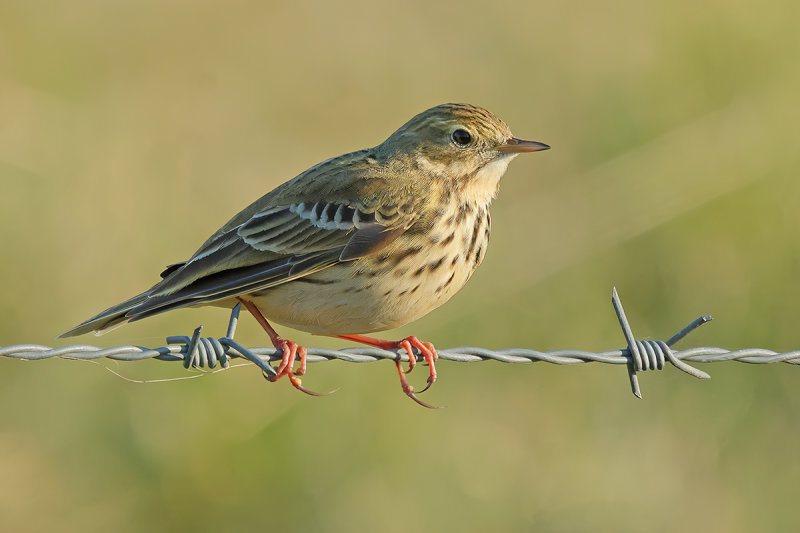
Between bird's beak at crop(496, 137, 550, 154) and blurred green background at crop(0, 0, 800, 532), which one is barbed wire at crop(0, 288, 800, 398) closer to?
bird's beak at crop(496, 137, 550, 154)

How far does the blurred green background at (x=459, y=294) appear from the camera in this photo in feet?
25.1

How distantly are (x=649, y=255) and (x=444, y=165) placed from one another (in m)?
4.28

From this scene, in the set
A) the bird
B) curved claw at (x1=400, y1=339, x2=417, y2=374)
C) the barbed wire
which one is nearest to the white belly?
the bird

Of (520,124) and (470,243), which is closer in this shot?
(470,243)

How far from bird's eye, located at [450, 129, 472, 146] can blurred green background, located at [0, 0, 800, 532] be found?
2465 millimetres

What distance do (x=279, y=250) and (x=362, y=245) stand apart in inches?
20.5

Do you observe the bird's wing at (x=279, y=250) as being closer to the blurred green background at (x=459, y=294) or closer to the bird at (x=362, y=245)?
the bird at (x=362, y=245)

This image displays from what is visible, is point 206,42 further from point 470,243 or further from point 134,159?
point 470,243

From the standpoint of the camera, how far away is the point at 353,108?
463 inches

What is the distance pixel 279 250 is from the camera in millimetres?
5863

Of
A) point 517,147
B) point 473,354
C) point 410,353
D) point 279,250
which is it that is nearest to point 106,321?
point 279,250

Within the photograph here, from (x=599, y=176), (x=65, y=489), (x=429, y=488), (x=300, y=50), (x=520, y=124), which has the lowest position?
(x=429, y=488)

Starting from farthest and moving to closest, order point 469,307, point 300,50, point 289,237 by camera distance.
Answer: point 300,50 < point 469,307 < point 289,237

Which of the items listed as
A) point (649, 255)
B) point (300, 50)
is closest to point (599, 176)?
point (649, 255)
